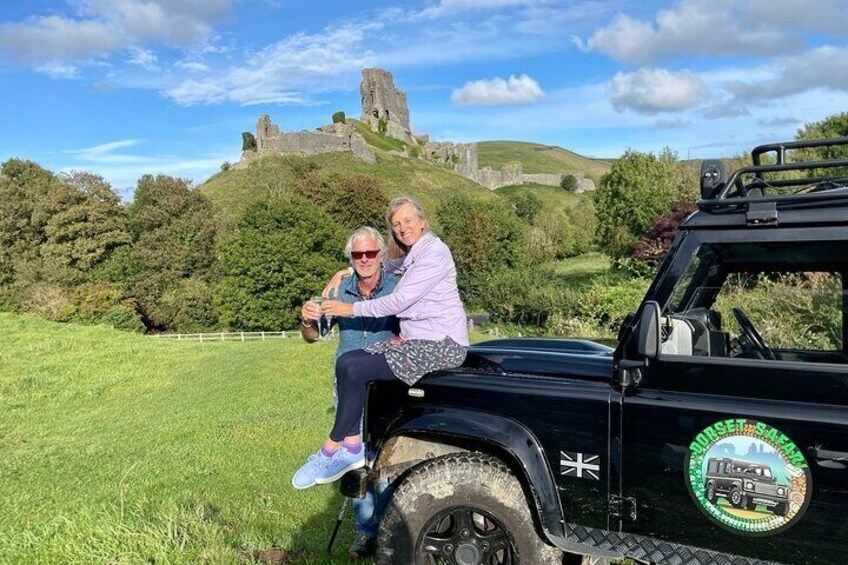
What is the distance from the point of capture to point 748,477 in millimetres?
2977

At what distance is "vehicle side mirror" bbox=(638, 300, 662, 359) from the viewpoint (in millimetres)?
3178

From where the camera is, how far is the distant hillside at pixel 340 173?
3226 inches

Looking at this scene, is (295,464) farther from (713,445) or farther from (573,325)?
(573,325)

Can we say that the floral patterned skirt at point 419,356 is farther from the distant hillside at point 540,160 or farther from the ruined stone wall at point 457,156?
the distant hillside at point 540,160

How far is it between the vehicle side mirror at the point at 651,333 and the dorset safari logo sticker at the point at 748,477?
44cm

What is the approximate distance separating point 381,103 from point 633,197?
104378 mm

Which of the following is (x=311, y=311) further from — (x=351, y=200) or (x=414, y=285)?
(x=351, y=200)

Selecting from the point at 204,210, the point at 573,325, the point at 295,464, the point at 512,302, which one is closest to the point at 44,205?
the point at 204,210

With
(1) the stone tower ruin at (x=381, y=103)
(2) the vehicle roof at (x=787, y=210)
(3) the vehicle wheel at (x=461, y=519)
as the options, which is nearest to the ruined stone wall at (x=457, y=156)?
(1) the stone tower ruin at (x=381, y=103)

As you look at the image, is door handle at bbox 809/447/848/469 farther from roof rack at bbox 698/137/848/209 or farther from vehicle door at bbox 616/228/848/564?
roof rack at bbox 698/137/848/209

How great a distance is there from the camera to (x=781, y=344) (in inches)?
146

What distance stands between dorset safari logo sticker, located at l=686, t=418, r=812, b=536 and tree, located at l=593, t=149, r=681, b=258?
41369 millimetres

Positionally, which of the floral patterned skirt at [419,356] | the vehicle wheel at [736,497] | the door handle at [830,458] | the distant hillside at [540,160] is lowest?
the vehicle wheel at [736,497]

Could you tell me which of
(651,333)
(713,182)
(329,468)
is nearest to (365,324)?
(329,468)
